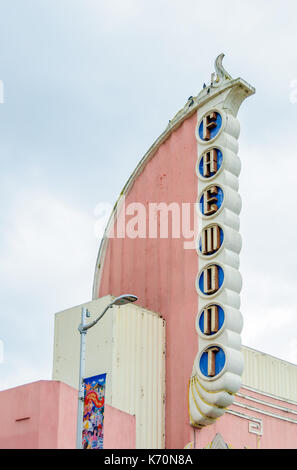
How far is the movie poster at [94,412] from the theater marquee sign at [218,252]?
253 centimetres

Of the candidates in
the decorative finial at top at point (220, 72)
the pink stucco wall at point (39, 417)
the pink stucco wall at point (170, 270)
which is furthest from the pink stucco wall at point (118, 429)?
the decorative finial at top at point (220, 72)

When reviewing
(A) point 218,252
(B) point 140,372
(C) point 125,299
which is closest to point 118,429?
(B) point 140,372

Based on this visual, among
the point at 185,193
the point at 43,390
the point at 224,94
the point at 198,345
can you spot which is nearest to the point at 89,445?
the point at 43,390

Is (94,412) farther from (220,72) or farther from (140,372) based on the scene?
(220,72)

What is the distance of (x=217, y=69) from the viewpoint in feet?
86.3

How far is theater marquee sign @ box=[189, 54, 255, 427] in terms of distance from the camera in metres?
23.3

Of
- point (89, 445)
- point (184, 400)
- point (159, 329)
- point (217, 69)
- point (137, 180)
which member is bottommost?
point (89, 445)

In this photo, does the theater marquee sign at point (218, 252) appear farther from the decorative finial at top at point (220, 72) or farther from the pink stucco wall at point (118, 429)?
the pink stucco wall at point (118, 429)

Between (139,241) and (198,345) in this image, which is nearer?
(198,345)

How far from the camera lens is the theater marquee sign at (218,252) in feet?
76.3

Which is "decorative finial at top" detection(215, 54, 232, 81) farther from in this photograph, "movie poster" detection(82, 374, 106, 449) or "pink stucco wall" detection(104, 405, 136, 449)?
"pink stucco wall" detection(104, 405, 136, 449)

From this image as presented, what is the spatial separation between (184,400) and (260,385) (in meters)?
5.57

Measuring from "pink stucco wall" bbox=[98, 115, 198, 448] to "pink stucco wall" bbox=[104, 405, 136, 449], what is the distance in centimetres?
207

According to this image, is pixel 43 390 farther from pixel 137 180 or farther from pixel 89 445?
pixel 137 180
